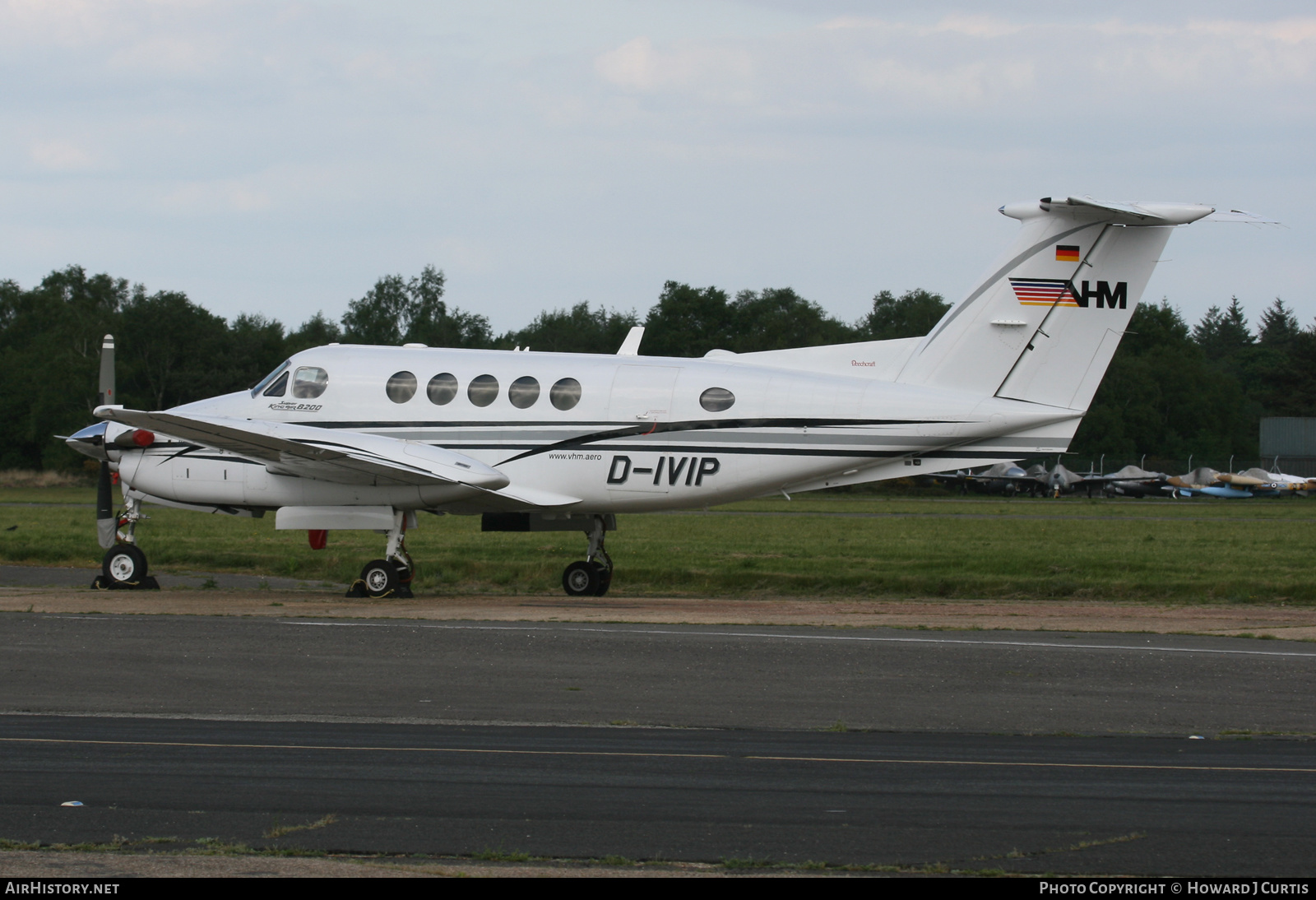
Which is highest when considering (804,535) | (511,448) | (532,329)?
(532,329)

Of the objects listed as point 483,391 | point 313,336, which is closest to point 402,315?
point 313,336

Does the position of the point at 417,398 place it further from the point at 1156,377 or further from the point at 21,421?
the point at 1156,377

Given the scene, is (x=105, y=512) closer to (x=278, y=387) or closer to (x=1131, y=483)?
(x=278, y=387)

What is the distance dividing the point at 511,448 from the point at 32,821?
12.8 meters

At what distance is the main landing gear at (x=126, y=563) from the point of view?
19.7 m

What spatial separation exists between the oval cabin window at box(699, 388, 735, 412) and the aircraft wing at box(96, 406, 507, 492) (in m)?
3.12

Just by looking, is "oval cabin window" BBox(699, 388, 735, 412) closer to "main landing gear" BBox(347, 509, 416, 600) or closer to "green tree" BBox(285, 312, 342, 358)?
"main landing gear" BBox(347, 509, 416, 600)

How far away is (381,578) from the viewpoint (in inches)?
736

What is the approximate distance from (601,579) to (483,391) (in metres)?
3.73

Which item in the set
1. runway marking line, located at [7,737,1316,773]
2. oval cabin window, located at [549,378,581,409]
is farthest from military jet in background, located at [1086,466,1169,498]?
runway marking line, located at [7,737,1316,773]

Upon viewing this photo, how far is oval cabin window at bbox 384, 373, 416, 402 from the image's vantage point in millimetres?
19234

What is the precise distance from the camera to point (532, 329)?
348 ft

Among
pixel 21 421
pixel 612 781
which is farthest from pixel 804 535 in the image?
pixel 21 421

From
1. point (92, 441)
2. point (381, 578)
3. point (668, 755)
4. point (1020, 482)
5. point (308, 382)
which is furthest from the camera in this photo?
point (1020, 482)
